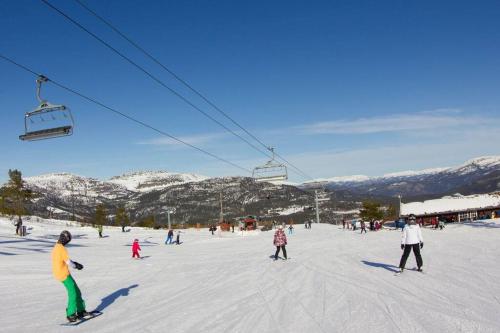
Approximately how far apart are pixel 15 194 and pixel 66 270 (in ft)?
163

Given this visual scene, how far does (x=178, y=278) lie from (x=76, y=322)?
21.4 feet

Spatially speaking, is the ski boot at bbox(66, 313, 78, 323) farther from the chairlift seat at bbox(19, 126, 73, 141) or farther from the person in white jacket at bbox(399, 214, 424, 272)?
the person in white jacket at bbox(399, 214, 424, 272)

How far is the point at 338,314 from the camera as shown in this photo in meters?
8.42

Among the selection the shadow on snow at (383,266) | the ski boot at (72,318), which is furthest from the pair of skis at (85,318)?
the shadow on snow at (383,266)

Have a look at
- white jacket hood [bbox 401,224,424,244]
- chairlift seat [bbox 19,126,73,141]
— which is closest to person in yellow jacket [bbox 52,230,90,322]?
chairlift seat [bbox 19,126,73,141]

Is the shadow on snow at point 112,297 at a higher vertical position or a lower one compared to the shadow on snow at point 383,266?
lower

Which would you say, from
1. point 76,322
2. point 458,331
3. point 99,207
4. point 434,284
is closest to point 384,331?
point 458,331

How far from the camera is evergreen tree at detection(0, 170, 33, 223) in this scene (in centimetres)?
5150

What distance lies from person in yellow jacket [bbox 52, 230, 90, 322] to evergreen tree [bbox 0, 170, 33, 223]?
4849cm

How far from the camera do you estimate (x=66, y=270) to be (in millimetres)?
8281

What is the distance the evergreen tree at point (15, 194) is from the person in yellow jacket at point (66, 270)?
48.5 meters

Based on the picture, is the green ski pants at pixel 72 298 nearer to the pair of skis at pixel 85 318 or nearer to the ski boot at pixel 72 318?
the ski boot at pixel 72 318

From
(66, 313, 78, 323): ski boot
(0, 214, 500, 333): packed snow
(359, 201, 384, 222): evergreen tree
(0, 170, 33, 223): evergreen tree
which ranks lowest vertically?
(0, 214, 500, 333): packed snow

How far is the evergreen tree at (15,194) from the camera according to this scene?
169 feet
